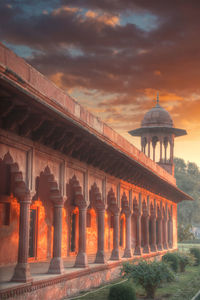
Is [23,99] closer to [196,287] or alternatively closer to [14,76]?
[14,76]

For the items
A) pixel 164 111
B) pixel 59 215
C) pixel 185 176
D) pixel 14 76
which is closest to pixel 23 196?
pixel 59 215

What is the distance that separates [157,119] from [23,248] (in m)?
24.3

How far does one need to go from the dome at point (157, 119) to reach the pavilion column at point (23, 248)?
77.5 feet

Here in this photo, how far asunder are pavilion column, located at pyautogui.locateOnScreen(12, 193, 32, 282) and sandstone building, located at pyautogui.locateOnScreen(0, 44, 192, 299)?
0.02 meters

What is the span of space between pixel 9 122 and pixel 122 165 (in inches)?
319

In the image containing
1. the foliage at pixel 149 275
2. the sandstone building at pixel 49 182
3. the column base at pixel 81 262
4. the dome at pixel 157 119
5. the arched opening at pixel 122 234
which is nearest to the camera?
the sandstone building at pixel 49 182

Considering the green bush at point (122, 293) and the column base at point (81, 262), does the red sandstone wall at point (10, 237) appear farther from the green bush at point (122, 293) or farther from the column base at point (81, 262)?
the green bush at point (122, 293)

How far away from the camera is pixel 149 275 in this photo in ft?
43.0

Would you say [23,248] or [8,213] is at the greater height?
[8,213]

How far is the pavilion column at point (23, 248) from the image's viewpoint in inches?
388

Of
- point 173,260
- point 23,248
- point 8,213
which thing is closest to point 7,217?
point 8,213

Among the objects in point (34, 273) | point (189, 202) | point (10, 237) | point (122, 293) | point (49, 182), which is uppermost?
point (189, 202)

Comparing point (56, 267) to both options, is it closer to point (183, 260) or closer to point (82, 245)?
point (82, 245)

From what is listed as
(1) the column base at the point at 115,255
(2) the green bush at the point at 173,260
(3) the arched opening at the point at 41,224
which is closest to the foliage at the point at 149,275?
(3) the arched opening at the point at 41,224
